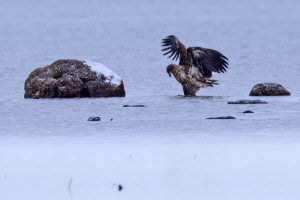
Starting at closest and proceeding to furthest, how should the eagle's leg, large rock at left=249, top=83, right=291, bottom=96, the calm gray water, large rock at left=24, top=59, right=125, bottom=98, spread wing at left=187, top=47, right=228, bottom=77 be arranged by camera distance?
the calm gray water, large rock at left=24, top=59, right=125, bottom=98, large rock at left=249, top=83, right=291, bottom=96, the eagle's leg, spread wing at left=187, top=47, right=228, bottom=77

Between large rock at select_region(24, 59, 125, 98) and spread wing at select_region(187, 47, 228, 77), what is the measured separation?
1.84 meters

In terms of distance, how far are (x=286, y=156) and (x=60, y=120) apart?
5909 mm

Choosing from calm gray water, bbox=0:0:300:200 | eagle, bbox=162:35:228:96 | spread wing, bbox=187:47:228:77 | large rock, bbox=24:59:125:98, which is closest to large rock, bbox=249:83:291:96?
calm gray water, bbox=0:0:300:200

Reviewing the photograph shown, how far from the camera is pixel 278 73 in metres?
34.4

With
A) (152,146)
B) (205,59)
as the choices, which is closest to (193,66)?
(205,59)

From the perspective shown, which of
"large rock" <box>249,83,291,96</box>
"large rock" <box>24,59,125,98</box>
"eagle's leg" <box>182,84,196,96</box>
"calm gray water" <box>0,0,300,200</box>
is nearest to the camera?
"calm gray water" <box>0,0,300,200</box>

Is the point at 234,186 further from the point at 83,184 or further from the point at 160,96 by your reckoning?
the point at 160,96

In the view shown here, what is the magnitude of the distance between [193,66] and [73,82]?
2868mm

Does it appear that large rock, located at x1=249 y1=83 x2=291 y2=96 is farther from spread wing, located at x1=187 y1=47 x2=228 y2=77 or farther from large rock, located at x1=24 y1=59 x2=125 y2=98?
large rock, located at x1=24 y1=59 x2=125 y2=98

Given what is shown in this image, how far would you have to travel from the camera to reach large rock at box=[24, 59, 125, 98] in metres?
23.8

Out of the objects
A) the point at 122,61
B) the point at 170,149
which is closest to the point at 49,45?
the point at 122,61

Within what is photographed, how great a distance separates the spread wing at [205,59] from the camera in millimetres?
24969

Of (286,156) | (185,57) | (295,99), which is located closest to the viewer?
(286,156)

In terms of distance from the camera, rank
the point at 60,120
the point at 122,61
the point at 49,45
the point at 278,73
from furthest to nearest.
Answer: the point at 49,45 → the point at 122,61 → the point at 278,73 → the point at 60,120
